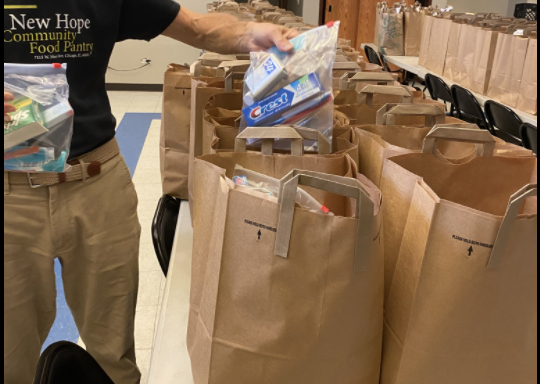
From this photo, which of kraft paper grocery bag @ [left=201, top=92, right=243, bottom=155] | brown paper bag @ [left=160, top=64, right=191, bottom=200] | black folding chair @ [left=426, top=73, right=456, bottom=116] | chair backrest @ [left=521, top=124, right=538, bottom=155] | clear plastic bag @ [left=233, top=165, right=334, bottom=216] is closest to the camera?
clear plastic bag @ [left=233, top=165, right=334, bottom=216]

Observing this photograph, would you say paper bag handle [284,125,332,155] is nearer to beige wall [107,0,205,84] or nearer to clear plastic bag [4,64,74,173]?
clear plastic bag [4,64,74,173]

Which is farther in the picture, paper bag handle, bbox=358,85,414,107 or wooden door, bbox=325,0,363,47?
wooden door, bbox=325,0,363,47

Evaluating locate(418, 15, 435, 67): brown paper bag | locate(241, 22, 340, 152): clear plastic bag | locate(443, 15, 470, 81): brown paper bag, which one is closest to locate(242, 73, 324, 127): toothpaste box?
locate(241, 22, 340, 152): clear plastic bag

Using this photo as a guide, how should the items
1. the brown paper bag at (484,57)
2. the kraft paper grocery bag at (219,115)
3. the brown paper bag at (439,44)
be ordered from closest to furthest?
the kraft paper grocery bag at (219,115) → the brown paper bag at (484,57) → the brown paper bag at (439,44)

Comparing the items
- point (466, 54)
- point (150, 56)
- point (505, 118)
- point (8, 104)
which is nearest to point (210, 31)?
point (8, 104)

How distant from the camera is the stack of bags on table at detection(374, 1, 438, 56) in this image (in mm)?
4995

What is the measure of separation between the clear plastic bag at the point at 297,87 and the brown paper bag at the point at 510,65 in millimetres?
2021

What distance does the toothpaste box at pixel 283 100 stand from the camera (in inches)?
40.8

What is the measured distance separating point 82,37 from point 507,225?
1.04 metres

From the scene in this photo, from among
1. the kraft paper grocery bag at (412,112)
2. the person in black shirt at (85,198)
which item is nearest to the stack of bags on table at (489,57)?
the kraft paper grocery bag at (412,112)

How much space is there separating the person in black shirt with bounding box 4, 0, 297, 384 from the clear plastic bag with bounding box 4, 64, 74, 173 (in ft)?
0.15

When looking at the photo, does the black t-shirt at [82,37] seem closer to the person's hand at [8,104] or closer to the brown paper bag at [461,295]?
the person's hand at [8,104]

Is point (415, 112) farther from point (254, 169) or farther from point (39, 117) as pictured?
point (39, 117)

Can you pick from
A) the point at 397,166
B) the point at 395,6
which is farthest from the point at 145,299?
the point at 395,6
